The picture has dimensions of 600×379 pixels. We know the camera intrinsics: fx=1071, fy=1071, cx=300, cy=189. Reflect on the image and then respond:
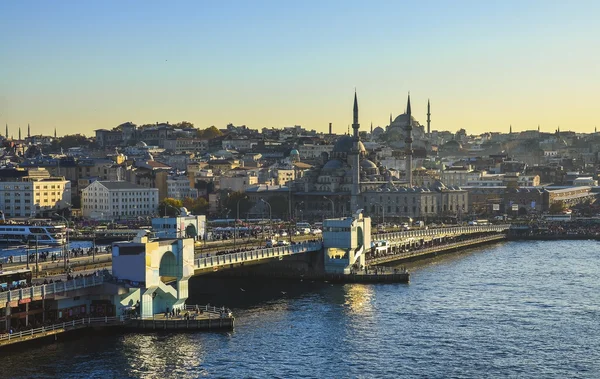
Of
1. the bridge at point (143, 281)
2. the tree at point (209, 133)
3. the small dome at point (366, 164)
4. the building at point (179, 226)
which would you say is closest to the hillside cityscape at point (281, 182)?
the small dome at point (366, 164)

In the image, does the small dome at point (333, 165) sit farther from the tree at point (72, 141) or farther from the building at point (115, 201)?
the tree at point (72, 141)

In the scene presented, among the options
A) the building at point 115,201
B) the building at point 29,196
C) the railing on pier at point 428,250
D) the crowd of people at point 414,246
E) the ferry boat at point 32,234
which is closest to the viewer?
the railing on pier at point 428,250

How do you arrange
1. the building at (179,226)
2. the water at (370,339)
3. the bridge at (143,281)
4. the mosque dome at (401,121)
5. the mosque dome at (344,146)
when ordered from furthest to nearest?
the mosque dome at (401,121) < the mosque dome at (344,146) < the building at (179,226) < the bridge at (143,281) < the water at (370,339)

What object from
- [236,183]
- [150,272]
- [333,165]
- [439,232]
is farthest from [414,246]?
[236,183]

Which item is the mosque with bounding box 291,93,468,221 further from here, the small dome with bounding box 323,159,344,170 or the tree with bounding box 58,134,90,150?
the tree with bounding box 58,134,90,150

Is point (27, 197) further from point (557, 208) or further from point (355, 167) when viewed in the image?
point (557, 208)

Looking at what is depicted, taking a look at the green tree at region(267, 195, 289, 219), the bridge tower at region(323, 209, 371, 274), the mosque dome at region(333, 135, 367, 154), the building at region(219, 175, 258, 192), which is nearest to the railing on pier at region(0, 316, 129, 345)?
the bridge tower at region(323, 209, 371, 274)

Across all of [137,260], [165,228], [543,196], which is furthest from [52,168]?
[137,260]
